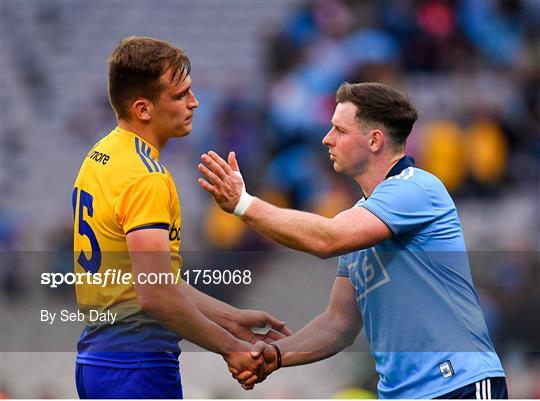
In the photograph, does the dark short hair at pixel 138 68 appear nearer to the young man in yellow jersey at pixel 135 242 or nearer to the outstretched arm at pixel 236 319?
the young man in yellow jersey at pixel 135 242

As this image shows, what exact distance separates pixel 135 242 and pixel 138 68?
78 cm

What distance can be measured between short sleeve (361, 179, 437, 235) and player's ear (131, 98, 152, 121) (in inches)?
39.5

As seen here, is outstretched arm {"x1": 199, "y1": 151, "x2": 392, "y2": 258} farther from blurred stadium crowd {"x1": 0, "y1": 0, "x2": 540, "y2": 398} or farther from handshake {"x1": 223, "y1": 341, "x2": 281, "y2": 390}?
blurred stadium crowd {"x1": 0, "y1": 0, "x2": 540, "y2": 398}

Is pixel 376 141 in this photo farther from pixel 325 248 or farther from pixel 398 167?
pixel 325 248

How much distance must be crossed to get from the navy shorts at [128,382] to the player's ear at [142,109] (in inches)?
41.5

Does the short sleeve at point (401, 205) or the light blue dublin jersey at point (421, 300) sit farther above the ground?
the short sleeve at point (401, 205)

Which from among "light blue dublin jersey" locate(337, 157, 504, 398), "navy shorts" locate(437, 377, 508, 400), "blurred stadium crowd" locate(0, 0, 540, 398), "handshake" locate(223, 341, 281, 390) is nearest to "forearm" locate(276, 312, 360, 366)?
"handshake" locate(223, 341, 281, 390)

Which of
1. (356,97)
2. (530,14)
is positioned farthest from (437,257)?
(530,14)

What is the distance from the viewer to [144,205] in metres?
4.28

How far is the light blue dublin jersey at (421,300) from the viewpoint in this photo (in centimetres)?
462

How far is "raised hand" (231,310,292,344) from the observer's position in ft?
17.1

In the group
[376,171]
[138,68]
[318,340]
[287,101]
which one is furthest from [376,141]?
[287,101]

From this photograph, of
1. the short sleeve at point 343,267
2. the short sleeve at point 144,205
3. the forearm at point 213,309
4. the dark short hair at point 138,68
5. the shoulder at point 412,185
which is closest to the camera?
the short sleeve at point 144,205

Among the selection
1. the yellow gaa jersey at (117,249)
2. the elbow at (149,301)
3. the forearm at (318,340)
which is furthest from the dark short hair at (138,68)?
the forearm at (318,340)
